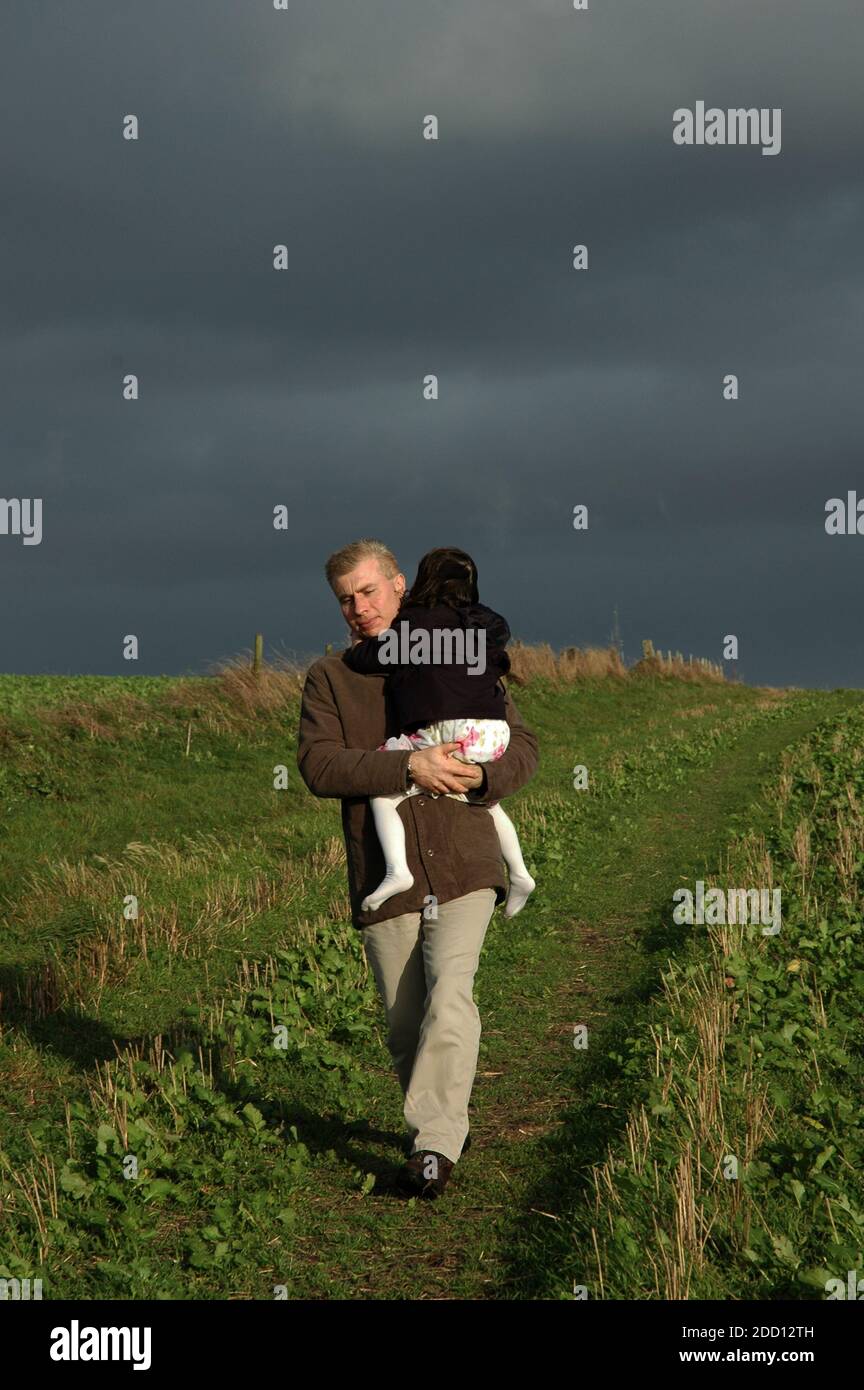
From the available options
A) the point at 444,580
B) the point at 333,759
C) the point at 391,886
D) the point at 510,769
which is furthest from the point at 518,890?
the point at 444,580

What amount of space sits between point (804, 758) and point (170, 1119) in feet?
60.1

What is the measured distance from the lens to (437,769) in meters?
6.06

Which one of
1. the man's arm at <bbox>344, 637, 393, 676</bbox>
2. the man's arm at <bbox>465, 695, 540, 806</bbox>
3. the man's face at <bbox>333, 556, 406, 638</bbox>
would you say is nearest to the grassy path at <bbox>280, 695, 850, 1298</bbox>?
the man's arm at <bbox>465, 695, 540, 806</bbox>

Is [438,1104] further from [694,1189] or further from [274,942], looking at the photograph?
[274,942]

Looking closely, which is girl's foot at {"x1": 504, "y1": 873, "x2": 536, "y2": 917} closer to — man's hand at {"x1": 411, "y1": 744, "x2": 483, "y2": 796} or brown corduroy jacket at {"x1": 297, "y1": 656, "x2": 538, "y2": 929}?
brown corduroy jacket at {"x1": 297, "y1": 656, "x2": 538, "y2": 929}

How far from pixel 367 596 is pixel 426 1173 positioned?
2866 millimetres

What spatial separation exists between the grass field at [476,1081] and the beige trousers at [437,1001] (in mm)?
541

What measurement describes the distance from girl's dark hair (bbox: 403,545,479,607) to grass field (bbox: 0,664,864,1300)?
9.19 ft

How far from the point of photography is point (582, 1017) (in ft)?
32.1

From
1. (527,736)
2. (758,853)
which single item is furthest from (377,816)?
(758,853)

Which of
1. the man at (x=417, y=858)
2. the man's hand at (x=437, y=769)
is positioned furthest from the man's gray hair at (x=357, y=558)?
the man's hand at (x=437, y=769)

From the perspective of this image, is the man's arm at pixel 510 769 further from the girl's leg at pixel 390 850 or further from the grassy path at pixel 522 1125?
the grassy path at pixel 522 1125

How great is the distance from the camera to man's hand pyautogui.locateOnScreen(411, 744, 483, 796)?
6.06 meters

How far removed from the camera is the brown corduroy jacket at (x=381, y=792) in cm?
616
